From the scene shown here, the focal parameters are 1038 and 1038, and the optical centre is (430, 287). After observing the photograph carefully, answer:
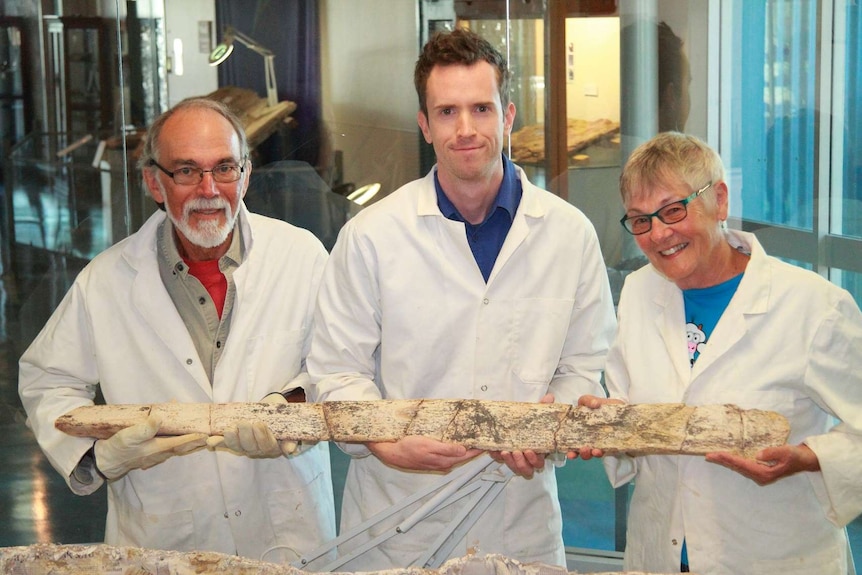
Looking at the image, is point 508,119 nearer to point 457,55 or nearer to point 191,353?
point 457,55

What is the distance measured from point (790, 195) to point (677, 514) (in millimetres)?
2068

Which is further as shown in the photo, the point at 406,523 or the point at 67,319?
the point at 67,319

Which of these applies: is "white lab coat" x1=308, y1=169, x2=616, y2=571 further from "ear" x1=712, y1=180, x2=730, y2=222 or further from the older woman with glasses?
"ear" x1=712, y1=180, x2=730, y2=222

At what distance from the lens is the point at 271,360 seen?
3176mm

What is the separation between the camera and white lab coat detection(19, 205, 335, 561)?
3.13m

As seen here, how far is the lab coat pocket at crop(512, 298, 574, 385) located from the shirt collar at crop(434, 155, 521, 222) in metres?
0.28

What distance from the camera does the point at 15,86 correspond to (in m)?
5.13

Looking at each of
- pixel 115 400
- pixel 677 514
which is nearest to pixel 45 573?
pixel 115 400

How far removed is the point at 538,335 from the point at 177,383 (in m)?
1.10

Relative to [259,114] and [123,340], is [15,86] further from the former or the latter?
[123,340]

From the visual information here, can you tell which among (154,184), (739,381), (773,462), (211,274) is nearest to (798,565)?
(773,462)

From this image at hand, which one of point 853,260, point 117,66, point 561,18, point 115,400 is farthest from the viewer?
point 117,66

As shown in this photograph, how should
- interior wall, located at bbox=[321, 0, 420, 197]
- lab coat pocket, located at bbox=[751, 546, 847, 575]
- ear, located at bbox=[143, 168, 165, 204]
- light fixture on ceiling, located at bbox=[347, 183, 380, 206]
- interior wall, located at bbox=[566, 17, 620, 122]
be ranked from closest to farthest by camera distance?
lab coat pocket, located at bbox=[751, 546, 847, 575]
ear, located at bbox=[143, 168, 165, 204]
interior wall, located at bbox=[566, 17, 620, 122]
interior wall, located at bbox=[321, 0, 420, 197]
light fixture on ceiling, located at bbox=[347, 183, 380, 206]

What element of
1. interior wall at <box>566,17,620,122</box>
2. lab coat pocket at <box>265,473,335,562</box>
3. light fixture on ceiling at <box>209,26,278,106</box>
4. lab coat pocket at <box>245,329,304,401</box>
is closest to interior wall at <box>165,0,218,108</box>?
light fixture on ceiling at <box>209,26,278,106</box>
